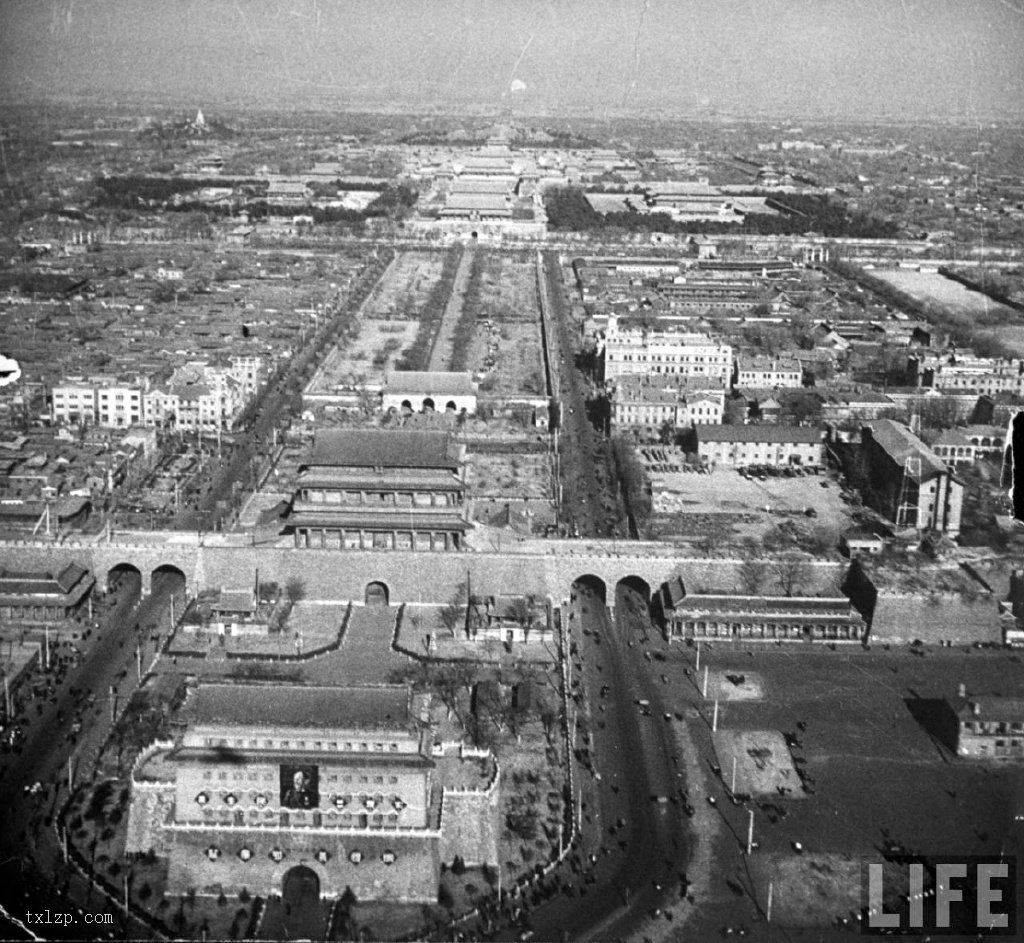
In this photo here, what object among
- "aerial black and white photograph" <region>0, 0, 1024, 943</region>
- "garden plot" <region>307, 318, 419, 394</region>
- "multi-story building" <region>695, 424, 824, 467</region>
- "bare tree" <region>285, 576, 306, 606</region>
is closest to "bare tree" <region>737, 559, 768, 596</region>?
"aerial black and white photograph" <region>0, 0, 1024, 943</region>

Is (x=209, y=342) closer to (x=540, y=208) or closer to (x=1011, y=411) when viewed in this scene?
(x=1011, y=411)

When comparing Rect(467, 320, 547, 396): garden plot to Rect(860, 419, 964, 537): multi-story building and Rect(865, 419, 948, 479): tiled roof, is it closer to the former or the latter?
Rect(865, 419, 948, 479): tiled roof

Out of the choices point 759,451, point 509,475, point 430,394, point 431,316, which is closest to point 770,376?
point 759,451

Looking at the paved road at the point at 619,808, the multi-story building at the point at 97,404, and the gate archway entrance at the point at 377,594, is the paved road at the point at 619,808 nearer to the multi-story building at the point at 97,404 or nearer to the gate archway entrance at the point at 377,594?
the gate archway entrance at the point at 377,594

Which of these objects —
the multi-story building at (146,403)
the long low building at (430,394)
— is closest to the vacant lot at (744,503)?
the long low building at (430,394)

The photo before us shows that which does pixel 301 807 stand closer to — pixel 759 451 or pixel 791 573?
pixel 791 573
